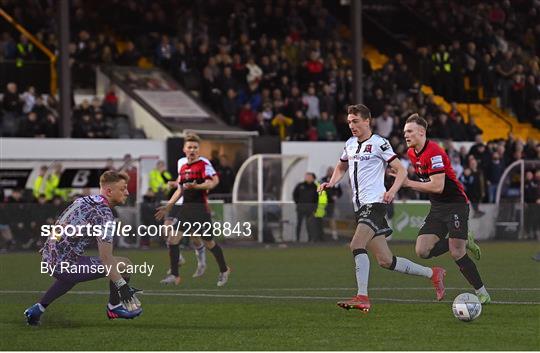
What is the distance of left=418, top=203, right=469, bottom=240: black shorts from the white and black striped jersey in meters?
0.84

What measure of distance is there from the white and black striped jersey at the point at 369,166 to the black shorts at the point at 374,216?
60mm

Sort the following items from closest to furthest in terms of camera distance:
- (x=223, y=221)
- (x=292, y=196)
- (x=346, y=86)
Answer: (x=223, y=221) < (x=292, y=196) < (x=346, y=86)

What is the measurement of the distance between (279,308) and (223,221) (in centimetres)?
1001

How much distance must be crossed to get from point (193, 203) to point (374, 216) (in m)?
4.89

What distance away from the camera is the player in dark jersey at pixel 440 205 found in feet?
45.4

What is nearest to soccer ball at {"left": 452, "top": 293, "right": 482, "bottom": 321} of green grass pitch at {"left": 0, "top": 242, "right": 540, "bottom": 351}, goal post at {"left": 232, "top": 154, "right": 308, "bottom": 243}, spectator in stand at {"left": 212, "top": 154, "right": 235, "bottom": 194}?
green grass pitch at {"left": 0, "top": 242, "right": 540, "bottom": 351}

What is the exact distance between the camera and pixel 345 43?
40.7 meters

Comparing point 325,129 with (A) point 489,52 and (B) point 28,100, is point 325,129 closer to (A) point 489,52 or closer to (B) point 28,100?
(B) point 28,100

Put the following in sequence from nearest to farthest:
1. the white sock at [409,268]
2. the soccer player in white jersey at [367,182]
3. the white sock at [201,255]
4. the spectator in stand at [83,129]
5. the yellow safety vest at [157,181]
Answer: the soccer player in white jersey at [367,182] < the white sock at [409,268] < the white sock at [201,255] < the yellow safety vest at [157,181] < the spectator in stand at [83,129]

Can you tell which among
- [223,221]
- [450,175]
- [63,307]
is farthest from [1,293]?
[223,221]

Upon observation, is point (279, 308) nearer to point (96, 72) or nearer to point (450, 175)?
point (450, 175)

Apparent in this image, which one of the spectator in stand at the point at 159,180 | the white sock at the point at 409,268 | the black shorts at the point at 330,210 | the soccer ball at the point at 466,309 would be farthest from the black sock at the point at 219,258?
the spectator in stand at the point at 159,180

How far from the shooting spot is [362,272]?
13578 millimetres

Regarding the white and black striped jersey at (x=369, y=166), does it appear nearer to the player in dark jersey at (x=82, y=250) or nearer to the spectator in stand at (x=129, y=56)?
the player in dark jersey at (x=82, y=250)
